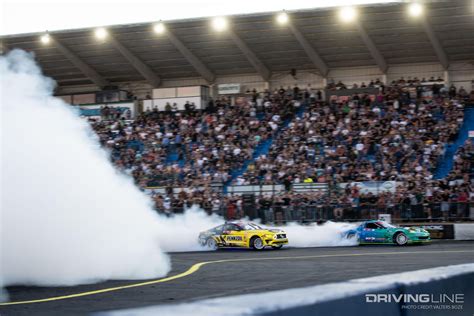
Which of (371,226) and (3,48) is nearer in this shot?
(371,226)

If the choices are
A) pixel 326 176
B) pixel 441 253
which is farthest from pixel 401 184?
pixel 441 253

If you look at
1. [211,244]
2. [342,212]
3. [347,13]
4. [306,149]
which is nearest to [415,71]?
[347,13]

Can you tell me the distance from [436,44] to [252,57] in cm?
1055

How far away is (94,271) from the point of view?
14.4 m

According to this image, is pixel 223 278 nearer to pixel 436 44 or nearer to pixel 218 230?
pixel 218 230

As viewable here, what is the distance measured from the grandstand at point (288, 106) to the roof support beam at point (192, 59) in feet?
0.39

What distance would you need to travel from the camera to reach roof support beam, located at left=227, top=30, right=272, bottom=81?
3885cm

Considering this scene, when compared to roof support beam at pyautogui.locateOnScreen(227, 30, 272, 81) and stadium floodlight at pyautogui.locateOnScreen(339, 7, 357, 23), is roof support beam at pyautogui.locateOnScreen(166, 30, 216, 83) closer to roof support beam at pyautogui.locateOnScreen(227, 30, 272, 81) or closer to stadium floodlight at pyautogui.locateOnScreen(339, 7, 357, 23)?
roof support beam at pyautogui.locateOnScreen(227, 30, 272, 81)

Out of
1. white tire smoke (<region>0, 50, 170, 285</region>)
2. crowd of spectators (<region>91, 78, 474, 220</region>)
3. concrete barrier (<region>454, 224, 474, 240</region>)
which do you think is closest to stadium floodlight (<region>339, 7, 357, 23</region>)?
crowd of spectators (<region>91, 78, 474, 220</region>)

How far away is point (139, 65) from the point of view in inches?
1686

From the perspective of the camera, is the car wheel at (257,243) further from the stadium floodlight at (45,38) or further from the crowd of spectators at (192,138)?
the stadium floodlight at (45,38)

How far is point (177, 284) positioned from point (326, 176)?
1918 cm

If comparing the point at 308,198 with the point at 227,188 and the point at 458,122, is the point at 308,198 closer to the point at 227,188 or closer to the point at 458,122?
the point at 227,188

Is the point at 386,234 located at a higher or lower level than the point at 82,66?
lower
